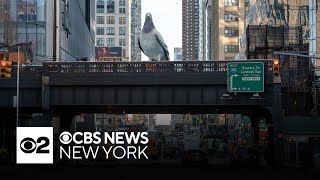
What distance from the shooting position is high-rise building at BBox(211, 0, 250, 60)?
160 metres

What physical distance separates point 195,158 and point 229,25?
116 m

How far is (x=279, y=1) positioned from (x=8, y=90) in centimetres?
4214

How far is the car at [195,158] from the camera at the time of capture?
4769 centimetres

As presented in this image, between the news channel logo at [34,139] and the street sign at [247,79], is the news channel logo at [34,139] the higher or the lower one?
the lower one

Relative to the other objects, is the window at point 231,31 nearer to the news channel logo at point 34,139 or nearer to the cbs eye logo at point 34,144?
the news channel logo at point 34,139

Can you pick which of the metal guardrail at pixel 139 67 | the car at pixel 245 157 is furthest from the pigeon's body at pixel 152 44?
the car at pixel 245 157

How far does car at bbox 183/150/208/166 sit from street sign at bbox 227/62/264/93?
5.96m

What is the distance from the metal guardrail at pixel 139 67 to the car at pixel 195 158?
22.3 ft

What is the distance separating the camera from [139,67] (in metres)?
47.7

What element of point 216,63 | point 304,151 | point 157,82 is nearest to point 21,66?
point 157,82

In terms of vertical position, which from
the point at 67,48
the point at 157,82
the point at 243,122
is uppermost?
the point at 67,48

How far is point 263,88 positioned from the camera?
154 ft

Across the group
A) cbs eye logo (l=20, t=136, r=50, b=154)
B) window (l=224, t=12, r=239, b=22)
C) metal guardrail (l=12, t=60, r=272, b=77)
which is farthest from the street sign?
window (l=224, t=12, r=239, b=22)

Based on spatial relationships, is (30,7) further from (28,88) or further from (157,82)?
(157,82)
